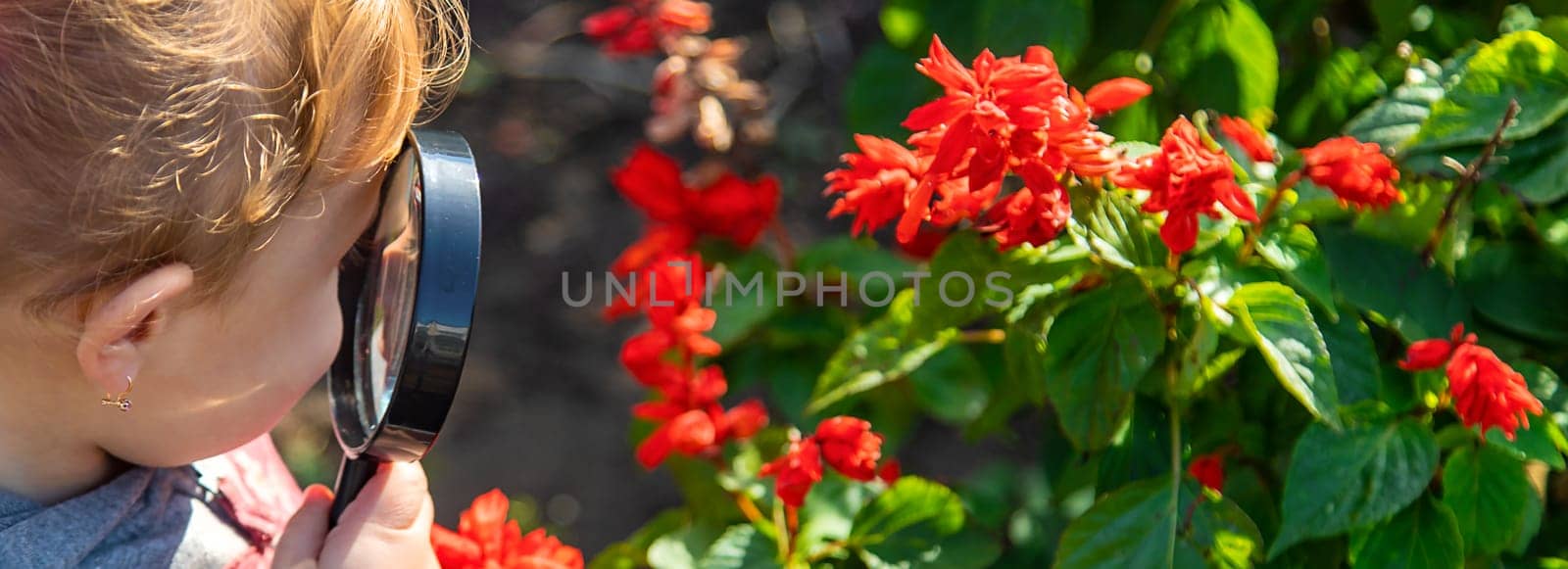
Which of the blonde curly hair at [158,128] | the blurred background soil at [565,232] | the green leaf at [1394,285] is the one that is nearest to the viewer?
the blonde curly hair at [158,128]

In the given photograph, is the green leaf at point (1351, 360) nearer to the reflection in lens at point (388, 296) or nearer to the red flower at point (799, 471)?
the red flower at point (799, 471)

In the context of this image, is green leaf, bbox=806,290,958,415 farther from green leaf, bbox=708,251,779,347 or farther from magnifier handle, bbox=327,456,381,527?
magnifier handle, bbox=327,456,381,527

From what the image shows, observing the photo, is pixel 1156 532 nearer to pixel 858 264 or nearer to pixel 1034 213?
pixel 1034 213

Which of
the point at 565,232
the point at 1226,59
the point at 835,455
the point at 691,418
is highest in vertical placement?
the point at 1226,59

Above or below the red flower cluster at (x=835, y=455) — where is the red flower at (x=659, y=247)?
below

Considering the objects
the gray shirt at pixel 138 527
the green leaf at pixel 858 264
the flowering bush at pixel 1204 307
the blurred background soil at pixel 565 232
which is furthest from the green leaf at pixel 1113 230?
the blurred background soil at pixel 565 232

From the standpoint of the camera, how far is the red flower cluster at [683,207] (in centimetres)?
169

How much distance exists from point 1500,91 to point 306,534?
971mm

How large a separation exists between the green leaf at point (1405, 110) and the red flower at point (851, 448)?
19.4 inches

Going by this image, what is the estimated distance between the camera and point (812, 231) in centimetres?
277

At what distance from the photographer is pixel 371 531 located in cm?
98

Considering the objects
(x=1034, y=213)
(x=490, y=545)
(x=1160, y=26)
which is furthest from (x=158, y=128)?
(x=1160, y=26)

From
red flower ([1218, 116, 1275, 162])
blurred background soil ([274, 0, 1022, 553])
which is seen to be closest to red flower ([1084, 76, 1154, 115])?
red flower ([1218, 116, 1275, 162])

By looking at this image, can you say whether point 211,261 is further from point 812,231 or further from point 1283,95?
point 812,231
